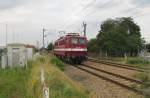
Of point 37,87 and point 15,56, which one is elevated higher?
point 15,56

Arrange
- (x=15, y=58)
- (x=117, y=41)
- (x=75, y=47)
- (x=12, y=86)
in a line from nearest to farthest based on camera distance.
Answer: (x=12, y=86)
(x=15, y=58)
(x=75, y=47)
(x=117, y=41)

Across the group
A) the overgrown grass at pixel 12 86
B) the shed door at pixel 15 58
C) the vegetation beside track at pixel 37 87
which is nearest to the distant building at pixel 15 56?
the shed door at pixel 15 58

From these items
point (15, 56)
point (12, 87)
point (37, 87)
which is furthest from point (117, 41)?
point (37, 87)

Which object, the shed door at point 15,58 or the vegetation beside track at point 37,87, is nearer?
the vegetation beside track at point 37,87

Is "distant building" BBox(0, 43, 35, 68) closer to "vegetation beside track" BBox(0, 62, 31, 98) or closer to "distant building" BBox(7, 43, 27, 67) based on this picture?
"distant building" BBox(7, 43, 27, 67)

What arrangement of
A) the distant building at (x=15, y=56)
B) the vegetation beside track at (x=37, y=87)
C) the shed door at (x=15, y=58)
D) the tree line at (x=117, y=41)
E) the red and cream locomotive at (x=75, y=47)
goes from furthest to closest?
1. the tree line at (x=117, y=41)
2. the red and cream locomotive at (x=75, y=47)
3. the shed door at (x=15, y=58)
4. the distant building at (x=15, y=56)
5. the vegetation beside track at (x=37, y=87)

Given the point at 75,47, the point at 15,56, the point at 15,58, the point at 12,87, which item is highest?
the point at 75,47

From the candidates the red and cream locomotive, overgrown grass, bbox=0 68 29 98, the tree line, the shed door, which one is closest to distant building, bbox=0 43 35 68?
the shed door

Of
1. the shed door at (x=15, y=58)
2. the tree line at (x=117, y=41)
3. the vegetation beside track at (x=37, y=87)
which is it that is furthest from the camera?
the tree line at (x=117, y=41)

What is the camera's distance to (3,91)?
1538 cm

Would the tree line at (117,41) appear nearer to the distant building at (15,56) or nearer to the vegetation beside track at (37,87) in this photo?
the distant building at (15,56)

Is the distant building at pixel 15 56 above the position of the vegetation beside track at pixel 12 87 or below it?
above

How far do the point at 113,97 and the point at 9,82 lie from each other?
7.57m

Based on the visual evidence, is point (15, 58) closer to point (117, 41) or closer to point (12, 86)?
point (12, 86)
